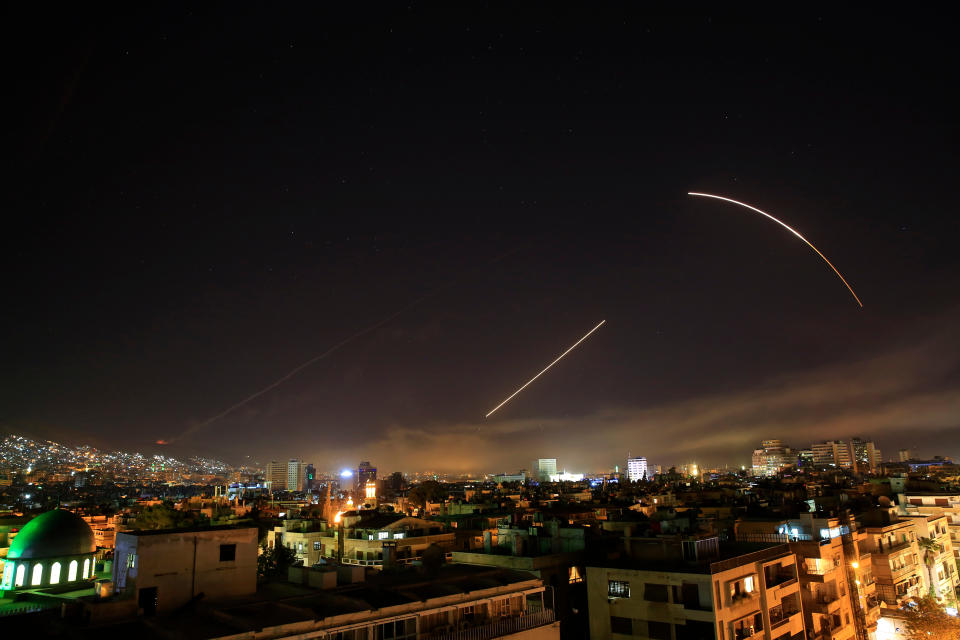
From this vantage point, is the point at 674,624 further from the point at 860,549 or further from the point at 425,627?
the point at 860,549

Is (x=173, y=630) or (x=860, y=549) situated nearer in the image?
(x=173, y=630)

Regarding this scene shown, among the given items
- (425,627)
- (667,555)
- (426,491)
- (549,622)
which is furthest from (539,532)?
(426,491)

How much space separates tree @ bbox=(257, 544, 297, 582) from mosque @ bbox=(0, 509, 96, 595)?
14119 mm

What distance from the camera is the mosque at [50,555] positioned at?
38.1 metres

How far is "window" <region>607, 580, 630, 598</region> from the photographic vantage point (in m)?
29.8

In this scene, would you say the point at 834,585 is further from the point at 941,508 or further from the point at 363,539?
the point at 941,508

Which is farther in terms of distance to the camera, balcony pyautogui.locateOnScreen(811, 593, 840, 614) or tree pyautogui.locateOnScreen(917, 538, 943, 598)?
tree pyautogui.locateOnScreen(917, 538, 943, 598)

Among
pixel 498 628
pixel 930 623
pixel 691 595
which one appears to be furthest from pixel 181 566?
pixel 930 623

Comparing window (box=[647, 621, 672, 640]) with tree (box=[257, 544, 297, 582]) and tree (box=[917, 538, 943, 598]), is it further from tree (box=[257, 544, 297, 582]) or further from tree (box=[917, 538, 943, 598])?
tree (box=[917, 538, 943, 598])

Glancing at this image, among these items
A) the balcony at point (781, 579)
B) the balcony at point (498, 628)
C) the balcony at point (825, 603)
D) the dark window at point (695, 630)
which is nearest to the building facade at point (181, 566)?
the balcony at point (498, 628)

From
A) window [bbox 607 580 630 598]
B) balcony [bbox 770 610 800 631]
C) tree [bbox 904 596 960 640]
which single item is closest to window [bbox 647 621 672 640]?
window [bbox 607 580 630 598]

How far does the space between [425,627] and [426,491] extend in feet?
339

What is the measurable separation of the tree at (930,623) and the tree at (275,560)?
44010mm

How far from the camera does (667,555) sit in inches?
1227
